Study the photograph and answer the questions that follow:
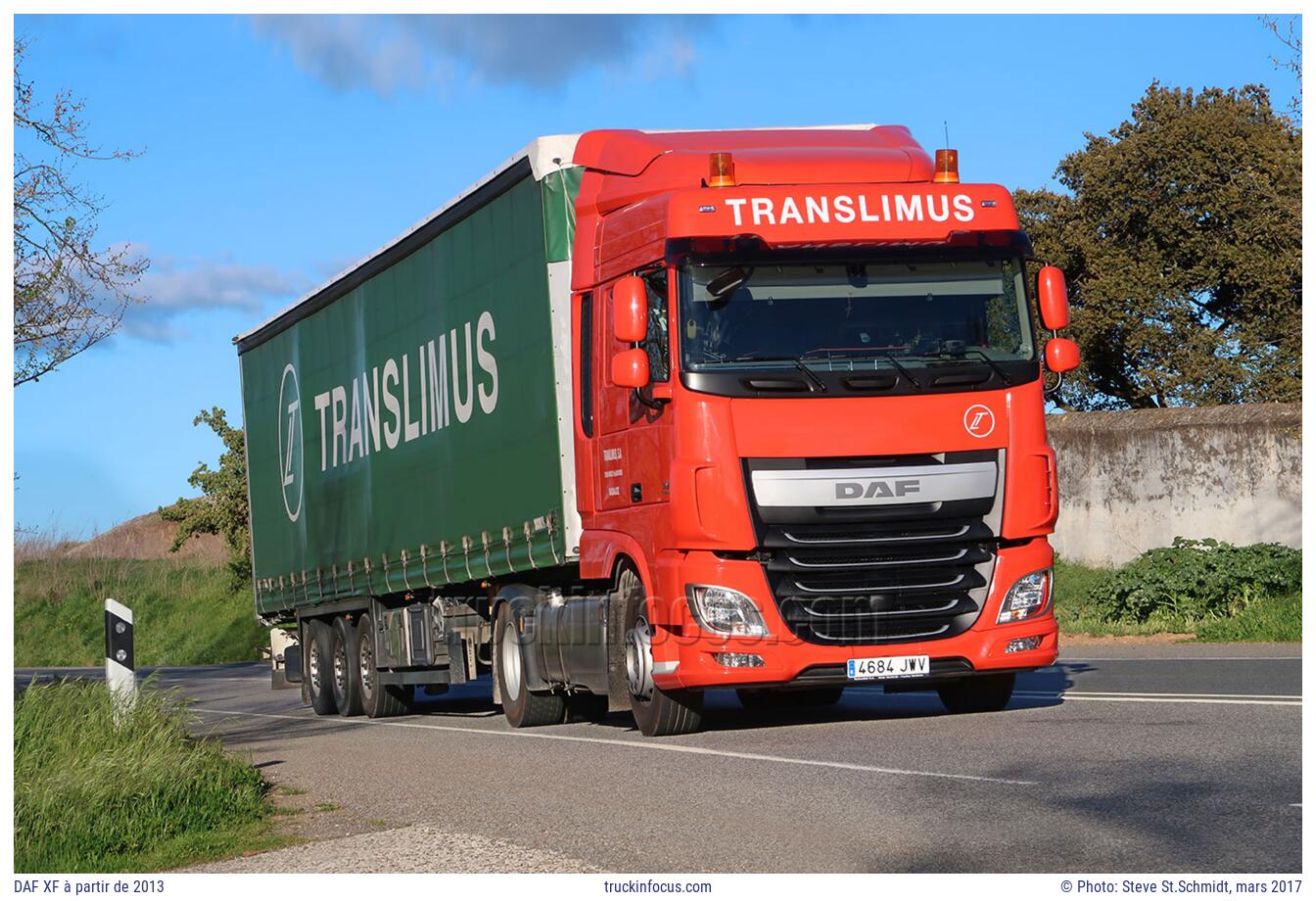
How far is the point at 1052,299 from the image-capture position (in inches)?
528

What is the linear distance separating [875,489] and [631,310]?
1.99m

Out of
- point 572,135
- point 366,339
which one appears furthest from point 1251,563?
point 572,135

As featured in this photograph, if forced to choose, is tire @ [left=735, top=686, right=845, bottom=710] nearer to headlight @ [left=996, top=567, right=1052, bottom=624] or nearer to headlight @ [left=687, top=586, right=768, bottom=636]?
headlight @ [left=996, top=567, right=1052, bottom=624]

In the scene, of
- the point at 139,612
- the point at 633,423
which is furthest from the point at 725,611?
the point at 139,612

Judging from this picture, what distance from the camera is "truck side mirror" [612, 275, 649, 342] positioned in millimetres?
13125

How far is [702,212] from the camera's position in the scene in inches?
522

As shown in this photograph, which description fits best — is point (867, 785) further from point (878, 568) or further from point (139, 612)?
point (139, 612)

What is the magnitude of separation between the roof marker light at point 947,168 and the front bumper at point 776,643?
2627mm

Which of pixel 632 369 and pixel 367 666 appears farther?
pixel 367 666

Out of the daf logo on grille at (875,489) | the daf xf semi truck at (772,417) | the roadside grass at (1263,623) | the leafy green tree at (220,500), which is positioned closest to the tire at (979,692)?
the daf xf semi truck at (772,417)

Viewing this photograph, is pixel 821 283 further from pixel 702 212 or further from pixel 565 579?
pixel 565 579

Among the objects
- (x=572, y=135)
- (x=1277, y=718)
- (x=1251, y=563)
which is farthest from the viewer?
(x=1251, y=563)

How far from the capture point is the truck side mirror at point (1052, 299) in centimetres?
1341
